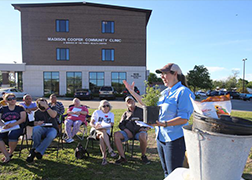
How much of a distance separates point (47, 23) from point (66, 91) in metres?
10.1

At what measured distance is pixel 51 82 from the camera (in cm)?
2589

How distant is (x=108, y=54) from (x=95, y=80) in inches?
172

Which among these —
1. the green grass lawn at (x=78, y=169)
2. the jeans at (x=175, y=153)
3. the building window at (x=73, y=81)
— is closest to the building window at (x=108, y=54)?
the building window at (x=73, y=81)

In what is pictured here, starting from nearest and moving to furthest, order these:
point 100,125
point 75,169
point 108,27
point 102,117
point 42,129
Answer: point 75,169 → point 42,129 → point 100,125 → point 102,117 → point 108,27

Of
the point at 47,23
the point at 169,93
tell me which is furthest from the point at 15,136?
the point at 47,23

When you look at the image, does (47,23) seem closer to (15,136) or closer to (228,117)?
(15,136)

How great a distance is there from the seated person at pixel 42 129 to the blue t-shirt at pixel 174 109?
306cm

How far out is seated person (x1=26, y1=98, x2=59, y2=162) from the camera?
157 inches

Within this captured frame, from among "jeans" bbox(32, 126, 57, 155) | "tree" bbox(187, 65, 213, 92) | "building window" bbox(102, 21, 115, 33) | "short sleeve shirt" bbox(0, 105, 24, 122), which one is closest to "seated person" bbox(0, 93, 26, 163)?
"short sleeve shirt" bbox(0, 105, 24, 122)

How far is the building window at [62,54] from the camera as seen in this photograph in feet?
84.5

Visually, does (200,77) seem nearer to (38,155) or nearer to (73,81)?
(73,81)

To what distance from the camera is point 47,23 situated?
25328 millimetres

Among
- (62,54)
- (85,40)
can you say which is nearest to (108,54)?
(85,40)

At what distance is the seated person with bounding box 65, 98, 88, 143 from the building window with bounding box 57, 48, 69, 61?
72.0 feet
